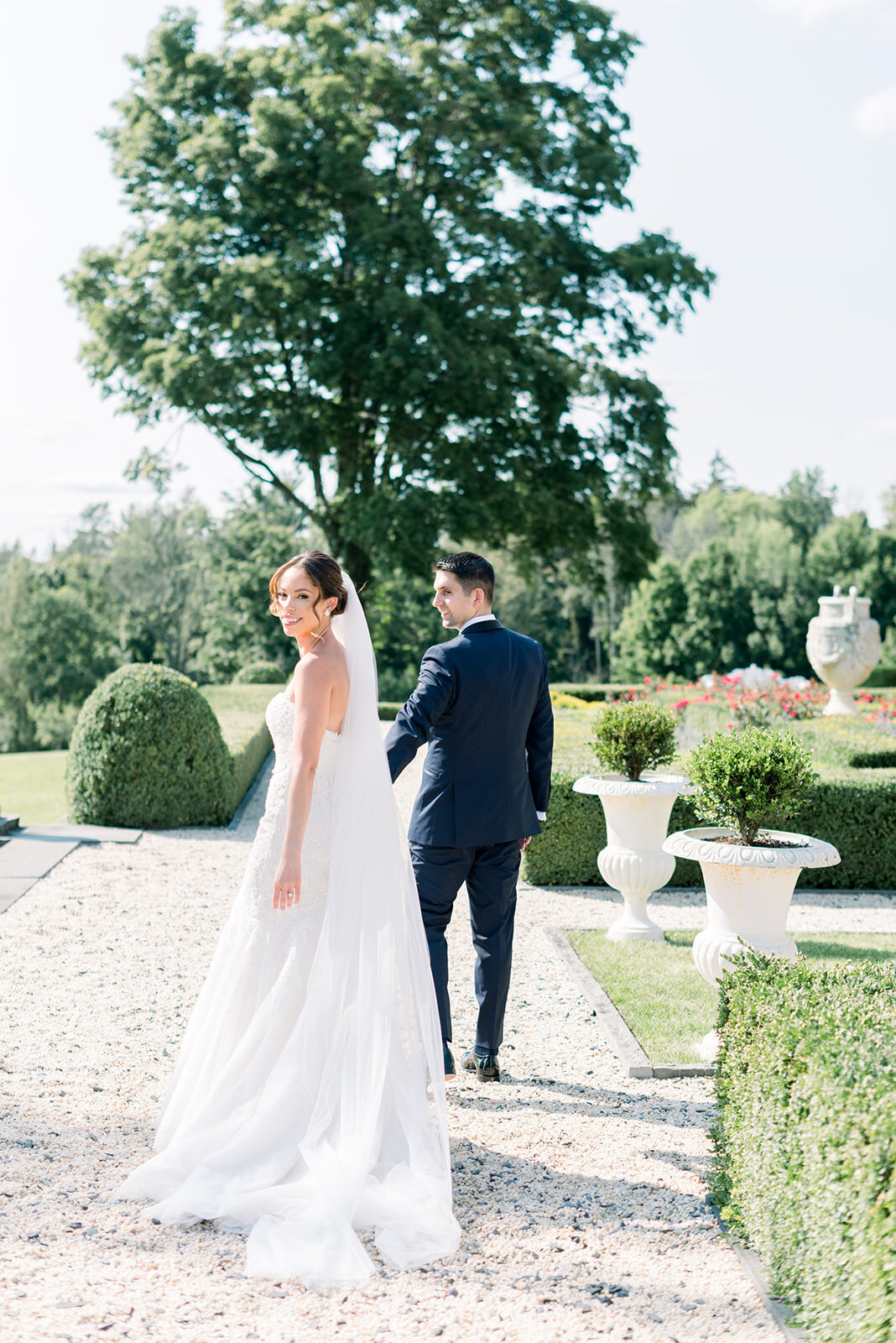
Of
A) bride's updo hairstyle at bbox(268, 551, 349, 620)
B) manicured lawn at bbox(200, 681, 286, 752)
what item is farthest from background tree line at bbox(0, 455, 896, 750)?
bride's updo hairstyle at bbox(268, 551, 349, 620)

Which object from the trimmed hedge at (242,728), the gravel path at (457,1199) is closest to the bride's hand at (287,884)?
the gravel path at (457,1199)

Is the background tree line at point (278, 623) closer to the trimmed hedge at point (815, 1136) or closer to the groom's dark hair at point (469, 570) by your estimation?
the groom's dark hair at point (469, 570)

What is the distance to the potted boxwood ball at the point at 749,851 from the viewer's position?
4.53 meters

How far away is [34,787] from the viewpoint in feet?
46.4

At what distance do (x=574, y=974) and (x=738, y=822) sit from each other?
1439 millimetres

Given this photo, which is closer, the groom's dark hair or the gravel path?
the gravel path

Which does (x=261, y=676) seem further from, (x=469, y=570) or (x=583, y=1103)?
(x=583, y=1103)

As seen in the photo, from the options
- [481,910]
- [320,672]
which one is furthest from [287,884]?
[481,910]

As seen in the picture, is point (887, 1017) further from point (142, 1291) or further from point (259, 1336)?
point (142, 1291)

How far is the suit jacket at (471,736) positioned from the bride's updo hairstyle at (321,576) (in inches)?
19.6

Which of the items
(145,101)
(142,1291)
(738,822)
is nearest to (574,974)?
(738,822)

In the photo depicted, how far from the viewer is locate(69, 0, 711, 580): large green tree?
604 inches

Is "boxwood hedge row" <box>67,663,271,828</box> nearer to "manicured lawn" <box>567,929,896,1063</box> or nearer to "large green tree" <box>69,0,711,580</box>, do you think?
"manicured lawn" <box>567,929,896,1063</box>

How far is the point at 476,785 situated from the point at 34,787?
37.7 feet
